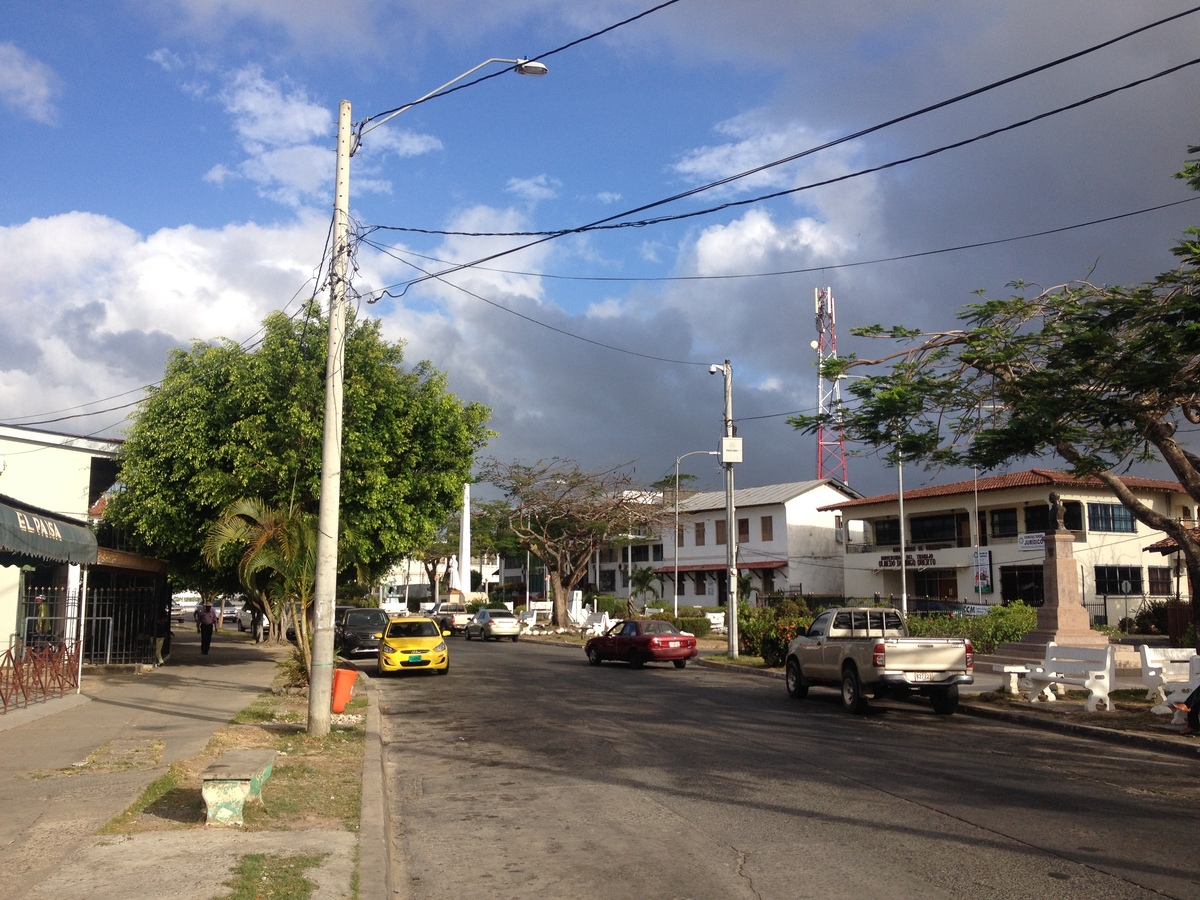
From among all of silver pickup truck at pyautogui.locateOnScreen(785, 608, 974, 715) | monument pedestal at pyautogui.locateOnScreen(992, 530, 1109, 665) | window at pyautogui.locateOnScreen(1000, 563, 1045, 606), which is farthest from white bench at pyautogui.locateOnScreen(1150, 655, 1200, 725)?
window at pyautogui.locateOnScreen(1000, 563, 1045, 606)

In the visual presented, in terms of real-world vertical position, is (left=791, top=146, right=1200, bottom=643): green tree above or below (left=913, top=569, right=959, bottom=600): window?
above

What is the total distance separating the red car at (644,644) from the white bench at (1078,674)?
11.6 metres

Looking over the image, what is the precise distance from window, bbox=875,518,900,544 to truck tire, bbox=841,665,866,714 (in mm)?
40283

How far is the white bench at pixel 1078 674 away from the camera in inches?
638

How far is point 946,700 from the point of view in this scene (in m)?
17.1

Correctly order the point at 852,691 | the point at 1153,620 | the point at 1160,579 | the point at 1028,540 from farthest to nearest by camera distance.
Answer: the point at 1160,579 → the point at 1028,540 → the point at 1153,620 → the point at 852,691

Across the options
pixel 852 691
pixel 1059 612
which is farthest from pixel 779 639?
pixel 852 691

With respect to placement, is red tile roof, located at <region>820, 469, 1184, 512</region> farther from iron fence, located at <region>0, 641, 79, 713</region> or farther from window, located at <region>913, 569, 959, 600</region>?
iron fence, located at <region>0, 641, 79, 713</region>

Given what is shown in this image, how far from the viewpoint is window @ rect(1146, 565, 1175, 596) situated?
4916cm

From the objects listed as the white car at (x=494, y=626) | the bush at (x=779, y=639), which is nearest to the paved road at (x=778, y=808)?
the bush at (x=779, y=639)

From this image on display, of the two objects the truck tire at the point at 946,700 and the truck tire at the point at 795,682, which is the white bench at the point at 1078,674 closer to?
the truck tire at the point at 946,700

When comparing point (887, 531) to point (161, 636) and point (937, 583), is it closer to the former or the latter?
point (937, 583)

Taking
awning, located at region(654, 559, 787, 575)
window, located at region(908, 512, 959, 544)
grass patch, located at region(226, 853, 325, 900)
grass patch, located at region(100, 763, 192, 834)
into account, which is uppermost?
window, located at region(908, 512, 959, 544)

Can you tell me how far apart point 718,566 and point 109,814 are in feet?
194
